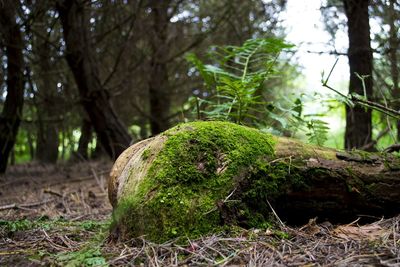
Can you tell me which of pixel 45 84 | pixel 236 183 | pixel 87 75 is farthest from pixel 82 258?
pixel 45 84

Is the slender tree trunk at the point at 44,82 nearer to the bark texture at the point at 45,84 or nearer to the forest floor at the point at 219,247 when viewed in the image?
the bark texture at the point at 45,84

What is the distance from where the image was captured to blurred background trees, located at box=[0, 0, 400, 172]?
3.92 meters

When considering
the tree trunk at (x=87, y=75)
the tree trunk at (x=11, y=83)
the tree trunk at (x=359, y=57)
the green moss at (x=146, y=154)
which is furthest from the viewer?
the tree trunk at (x=87, y=75)

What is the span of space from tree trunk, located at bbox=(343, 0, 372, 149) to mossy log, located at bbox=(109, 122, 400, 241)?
1708 mm

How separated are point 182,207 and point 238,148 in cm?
52

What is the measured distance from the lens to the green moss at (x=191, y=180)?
6.26 feet

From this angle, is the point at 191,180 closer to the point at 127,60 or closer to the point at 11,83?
the point at 11,83

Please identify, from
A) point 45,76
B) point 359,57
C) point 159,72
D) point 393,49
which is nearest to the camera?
point 393,49

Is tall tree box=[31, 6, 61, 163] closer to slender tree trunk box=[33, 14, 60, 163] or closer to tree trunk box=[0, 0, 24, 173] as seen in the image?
slender tree trunk box=[33, 14, 60, 163]

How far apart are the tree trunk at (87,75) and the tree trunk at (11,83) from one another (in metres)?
0.63

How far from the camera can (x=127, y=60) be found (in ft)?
21.0

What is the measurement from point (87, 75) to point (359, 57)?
3.68m

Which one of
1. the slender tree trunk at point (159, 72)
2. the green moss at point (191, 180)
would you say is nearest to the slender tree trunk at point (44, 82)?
the slender tree trunk at point (159, 72)

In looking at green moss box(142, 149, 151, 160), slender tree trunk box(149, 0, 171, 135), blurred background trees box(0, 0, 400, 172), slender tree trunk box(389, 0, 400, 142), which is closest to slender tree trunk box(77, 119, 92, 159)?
blurred background trees box(0, 0, 400, 172)
